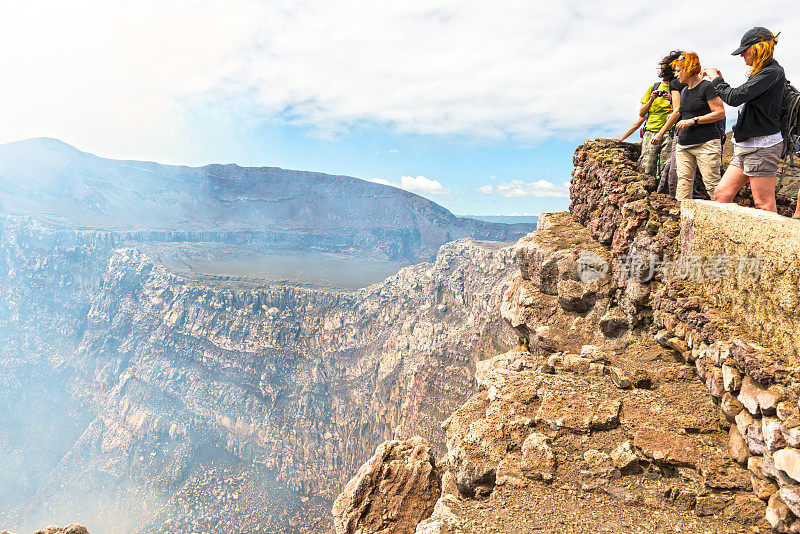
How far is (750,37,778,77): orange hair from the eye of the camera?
23.4 feet

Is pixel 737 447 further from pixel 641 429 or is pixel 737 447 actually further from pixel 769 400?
pixel 641 429

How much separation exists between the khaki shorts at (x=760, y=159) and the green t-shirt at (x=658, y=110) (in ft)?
18.5

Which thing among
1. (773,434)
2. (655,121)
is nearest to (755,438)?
(773,434)

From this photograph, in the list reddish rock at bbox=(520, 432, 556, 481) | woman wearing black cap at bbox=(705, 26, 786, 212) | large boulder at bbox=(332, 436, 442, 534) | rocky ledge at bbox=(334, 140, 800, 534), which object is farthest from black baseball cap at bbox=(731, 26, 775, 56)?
large boulder at bbox=(332, 436, 442, 534)

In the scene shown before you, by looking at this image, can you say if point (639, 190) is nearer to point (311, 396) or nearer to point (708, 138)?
point (708, 138)

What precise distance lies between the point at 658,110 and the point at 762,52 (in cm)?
633

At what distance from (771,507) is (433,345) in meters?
91.0

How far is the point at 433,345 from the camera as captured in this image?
94.6 metres

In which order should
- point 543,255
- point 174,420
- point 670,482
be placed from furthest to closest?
point 174,420
point 543,255
point 670,482

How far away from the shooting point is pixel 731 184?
27.9ft

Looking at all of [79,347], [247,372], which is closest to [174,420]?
[247,372]

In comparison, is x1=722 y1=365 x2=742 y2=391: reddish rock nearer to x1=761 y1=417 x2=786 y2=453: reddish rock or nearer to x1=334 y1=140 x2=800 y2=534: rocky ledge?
x1=334 y1=140 x2=800 y2=534: rocky ledge

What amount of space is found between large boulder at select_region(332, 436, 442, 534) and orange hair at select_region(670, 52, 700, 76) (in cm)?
1248

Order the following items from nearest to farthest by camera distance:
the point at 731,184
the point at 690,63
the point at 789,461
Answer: the point at 789,461, the point at 731,184, the point at 690,63
